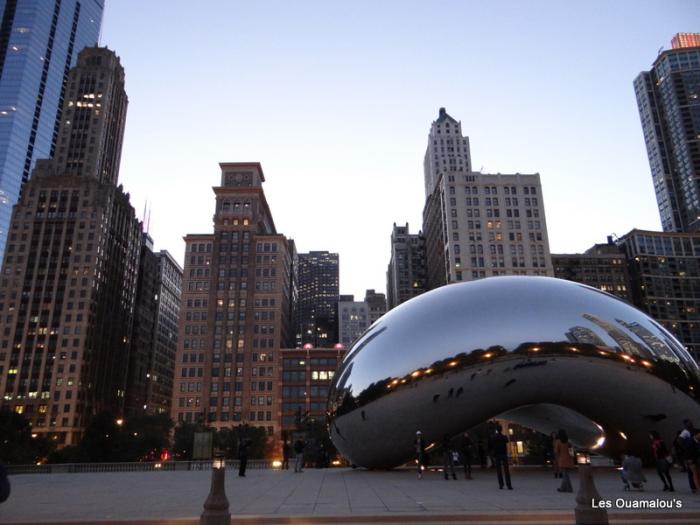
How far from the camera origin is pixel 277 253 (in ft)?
413

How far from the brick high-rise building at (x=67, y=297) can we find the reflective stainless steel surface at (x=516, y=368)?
114 meters

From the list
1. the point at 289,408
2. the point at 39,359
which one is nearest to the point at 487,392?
the point at 289,408

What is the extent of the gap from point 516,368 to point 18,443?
213ft

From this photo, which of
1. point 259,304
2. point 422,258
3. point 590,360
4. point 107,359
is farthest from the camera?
point 422,258

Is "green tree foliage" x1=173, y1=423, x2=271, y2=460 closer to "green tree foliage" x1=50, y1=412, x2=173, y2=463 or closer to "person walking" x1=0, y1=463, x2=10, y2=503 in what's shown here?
"green tree foliage" x1=50, y1=412, x2=173, y2=463

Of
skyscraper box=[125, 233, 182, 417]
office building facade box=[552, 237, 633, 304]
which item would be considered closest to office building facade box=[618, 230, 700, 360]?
office building facade box=[552, 237, 633, 304]

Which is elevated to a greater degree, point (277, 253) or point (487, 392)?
point (277, 253)

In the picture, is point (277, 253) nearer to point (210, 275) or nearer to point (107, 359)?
point (210, 275)

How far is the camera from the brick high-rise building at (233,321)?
11125 cm

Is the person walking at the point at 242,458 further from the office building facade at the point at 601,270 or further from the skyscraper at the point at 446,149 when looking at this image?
the skyscraper at the point at 446,149

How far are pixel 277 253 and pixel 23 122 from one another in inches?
4278

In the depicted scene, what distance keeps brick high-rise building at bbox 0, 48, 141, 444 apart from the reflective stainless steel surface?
11431cm

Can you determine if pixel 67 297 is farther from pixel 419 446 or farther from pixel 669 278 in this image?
pixel 669 278

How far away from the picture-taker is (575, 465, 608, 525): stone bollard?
6.69 meters
